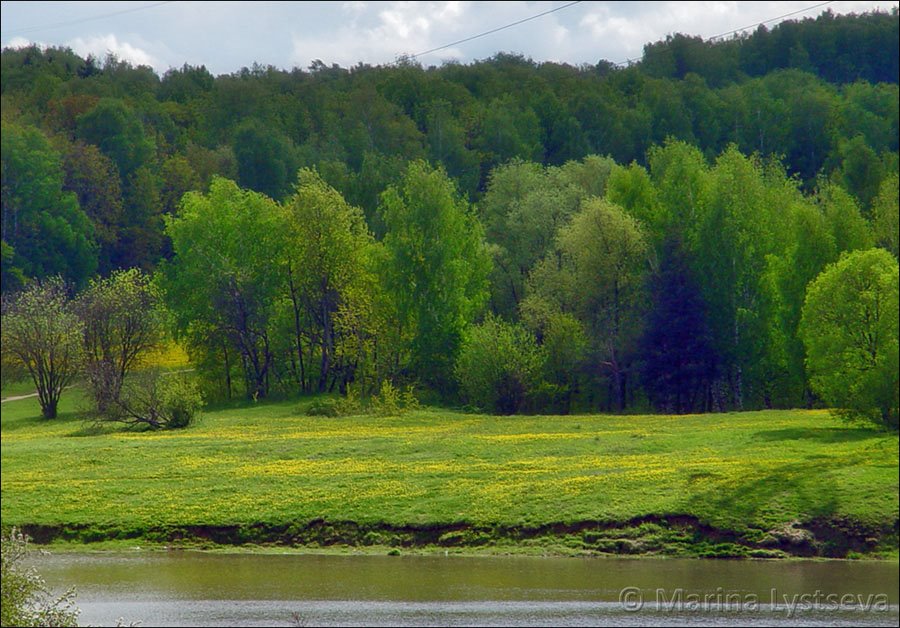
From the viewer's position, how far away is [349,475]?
3825 centimetres

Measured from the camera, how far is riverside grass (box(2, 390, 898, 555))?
32562mm

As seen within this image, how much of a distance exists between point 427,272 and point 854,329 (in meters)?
31.7

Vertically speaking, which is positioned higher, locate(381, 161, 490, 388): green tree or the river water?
locate(381, 161, 490, 388): green tree

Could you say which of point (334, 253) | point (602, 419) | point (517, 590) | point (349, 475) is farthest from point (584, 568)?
point (334, 253)

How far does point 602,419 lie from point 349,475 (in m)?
20.7

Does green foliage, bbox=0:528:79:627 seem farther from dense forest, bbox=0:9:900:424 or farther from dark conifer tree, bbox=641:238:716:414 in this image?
dark conifer tree, bbox=641:238:716:414

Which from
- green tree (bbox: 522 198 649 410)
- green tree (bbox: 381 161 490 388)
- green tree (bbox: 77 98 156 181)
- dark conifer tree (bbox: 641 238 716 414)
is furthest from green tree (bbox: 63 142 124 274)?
dark conifer tree (bbox: 641 238 716 414)

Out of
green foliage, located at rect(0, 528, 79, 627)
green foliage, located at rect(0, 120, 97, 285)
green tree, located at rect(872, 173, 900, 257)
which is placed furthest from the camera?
green tree, located at rect(872, 173, 900, 257)

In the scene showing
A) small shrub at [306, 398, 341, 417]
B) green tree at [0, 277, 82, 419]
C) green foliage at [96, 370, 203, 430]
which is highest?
green tree at [0, 277, 82, 419]

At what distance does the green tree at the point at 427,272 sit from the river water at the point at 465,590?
3694 centimetres

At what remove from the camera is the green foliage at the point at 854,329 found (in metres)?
37.1

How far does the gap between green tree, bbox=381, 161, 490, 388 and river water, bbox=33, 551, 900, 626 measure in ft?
121

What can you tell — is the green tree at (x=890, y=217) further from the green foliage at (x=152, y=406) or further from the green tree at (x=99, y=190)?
the green foliage at (x=152, y=406)

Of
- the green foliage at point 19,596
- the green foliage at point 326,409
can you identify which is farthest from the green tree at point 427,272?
the green foliage at point 19,596
